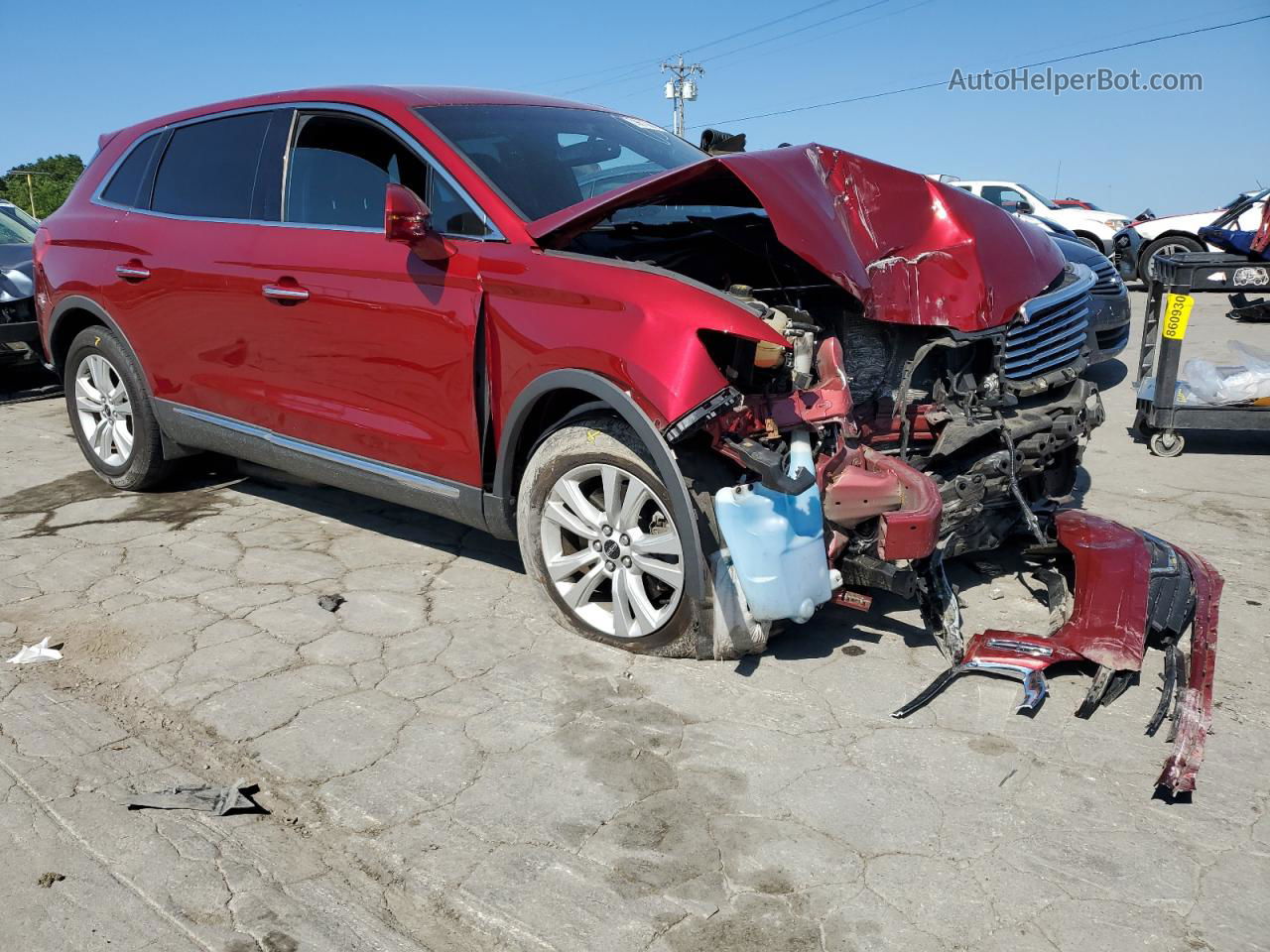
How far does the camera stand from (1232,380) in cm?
602

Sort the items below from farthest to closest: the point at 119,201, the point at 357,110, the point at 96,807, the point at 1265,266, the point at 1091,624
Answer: the point at 1265,266 → the point at 119,201 → the point at 357,110 → the point at 1091,624 → the point at 96,807

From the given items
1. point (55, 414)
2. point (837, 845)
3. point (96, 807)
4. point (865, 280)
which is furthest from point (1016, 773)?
point (55, 414)

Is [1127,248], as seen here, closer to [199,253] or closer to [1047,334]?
[1047,334]

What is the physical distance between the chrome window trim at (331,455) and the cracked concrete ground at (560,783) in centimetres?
47

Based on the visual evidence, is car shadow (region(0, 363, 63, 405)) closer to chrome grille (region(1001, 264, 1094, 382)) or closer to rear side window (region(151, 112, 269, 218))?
rear side window (region(151, 112, 269, 218))

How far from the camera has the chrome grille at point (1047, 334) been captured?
3621mm

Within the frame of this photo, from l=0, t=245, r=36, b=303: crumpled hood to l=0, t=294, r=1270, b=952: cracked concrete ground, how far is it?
4.77 metres

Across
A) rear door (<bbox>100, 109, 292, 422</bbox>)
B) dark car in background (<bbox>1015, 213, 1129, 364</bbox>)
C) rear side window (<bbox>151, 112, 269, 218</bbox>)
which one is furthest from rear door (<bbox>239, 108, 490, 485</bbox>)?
dark car in background (<bbox>1015, 213, 1129, 364</bbox>)

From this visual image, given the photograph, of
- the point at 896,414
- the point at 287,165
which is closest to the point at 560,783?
the point at 896,414

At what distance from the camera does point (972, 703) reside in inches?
126

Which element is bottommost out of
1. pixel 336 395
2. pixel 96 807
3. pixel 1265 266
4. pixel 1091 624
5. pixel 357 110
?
pixel 96 807

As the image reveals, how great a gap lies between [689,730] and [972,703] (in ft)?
2.90

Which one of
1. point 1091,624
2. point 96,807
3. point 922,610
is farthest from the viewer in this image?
point 922,610

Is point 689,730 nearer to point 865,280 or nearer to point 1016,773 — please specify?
point 1016,773
